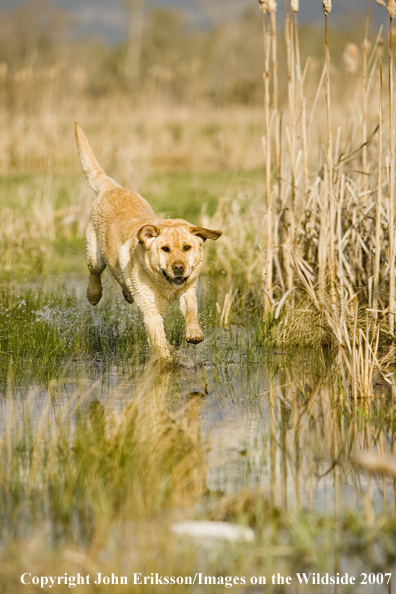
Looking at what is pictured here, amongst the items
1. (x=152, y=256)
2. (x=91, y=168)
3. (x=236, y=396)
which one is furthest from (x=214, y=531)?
(x=91, y=168)

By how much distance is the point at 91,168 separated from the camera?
6.94m

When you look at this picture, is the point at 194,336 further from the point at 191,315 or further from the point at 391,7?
the point at 391,7

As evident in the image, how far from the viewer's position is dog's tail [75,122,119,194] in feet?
21.9

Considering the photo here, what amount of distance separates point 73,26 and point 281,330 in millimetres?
40992

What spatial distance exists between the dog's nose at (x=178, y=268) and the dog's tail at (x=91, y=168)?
1.96 m

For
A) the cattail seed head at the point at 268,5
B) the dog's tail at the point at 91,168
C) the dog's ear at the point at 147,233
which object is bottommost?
the dog's ear at the point at 147,233

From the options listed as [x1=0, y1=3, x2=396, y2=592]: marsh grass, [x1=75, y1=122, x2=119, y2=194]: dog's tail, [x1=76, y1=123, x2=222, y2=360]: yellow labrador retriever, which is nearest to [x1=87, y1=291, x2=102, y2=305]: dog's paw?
[x1=0, y1=3, x2=396, y2=592]: marsh grass

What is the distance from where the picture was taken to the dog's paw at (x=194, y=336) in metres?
5.31

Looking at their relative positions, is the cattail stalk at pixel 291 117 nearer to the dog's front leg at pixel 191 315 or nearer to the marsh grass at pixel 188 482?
the dog's front leg at pixel 191 315

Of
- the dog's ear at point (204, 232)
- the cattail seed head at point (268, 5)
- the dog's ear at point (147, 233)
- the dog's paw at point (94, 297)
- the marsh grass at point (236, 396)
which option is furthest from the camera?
the dog's paw at point (94, 297)

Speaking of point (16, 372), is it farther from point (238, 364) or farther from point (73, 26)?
point (73, 26)

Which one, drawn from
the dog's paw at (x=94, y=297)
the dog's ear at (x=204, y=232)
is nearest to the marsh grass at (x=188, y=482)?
the dog's ear at (x=204, y=232)

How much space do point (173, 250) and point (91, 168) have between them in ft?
7.13

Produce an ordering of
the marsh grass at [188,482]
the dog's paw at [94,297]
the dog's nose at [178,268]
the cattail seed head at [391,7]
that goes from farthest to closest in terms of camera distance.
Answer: the dog's paw at [94,297] < the dog's nose at [178,268] < the cattail seed head at [391,7] < the marsh grass at [188,482]
